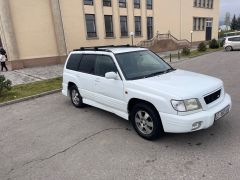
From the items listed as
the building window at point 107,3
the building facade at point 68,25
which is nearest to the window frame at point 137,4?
the building facade at point 68,25

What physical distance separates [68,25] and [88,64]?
1456cm

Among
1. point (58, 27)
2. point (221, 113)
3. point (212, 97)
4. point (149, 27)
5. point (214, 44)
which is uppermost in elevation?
point (58, 27)

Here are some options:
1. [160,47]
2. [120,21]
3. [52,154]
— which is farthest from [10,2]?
[160,47]

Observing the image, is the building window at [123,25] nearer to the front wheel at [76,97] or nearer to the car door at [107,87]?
the front wheel at [76,97]

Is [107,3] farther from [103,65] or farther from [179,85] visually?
[179,85]

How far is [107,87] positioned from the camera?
4984 mm

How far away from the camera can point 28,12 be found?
650 inches

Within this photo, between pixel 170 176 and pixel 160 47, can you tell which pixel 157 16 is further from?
pixel 170 176

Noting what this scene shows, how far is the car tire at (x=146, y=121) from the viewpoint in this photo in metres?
4.01

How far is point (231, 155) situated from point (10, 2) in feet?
56.8

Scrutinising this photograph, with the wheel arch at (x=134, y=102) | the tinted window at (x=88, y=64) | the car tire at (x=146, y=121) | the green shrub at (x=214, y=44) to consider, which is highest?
→ the tinted window at (x=88, y=64)

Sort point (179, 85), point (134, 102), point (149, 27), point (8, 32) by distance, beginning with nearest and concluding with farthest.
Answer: point (179, 85) < point (134, 102) < point (8, 32) < point (149, 27)

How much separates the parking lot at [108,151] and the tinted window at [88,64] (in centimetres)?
127

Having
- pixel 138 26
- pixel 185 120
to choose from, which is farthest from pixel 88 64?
pixel 138 26
